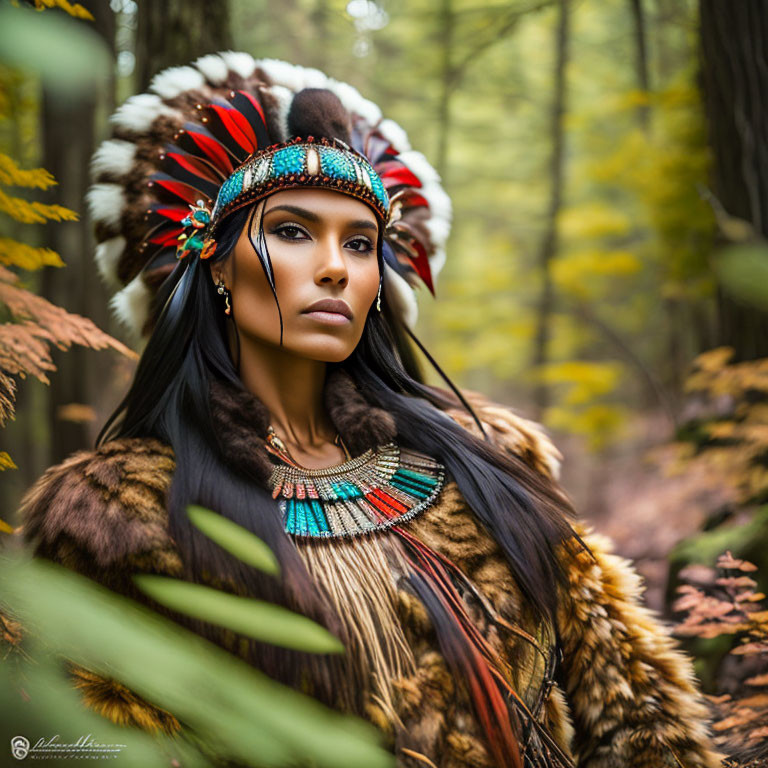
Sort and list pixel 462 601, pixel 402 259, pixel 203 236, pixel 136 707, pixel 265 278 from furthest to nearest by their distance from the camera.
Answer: pixel 402 259, pixel 203 236, pixel 265 278, pixel 462 601, pixel 136 707

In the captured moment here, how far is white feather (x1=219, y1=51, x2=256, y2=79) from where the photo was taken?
96.8 inches

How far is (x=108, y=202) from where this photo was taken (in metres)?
2.39

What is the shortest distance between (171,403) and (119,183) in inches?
31.7

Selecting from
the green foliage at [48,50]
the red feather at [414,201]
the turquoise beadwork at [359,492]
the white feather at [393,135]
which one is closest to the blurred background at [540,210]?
the green foliage at [48,50]

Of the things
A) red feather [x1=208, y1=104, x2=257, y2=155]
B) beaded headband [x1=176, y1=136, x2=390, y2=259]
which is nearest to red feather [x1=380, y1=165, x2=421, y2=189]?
beaded headband [x1=176, y1=136, x2=390, y2=259]

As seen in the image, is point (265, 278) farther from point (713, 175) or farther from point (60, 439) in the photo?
point (713, 175)

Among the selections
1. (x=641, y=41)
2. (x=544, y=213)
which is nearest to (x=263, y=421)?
(x=641, y=41)

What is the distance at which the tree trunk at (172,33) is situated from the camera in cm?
303

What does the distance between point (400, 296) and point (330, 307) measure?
57 centimetres

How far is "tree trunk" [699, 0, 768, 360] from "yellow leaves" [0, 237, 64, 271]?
9.66 ft

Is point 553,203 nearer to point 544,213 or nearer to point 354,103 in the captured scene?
point 544,213

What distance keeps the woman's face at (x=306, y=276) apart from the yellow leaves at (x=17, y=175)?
53cm

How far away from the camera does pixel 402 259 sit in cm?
270

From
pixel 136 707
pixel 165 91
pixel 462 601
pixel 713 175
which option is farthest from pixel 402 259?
pixel 713 175
